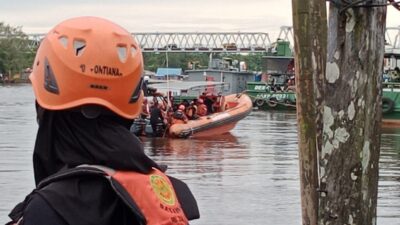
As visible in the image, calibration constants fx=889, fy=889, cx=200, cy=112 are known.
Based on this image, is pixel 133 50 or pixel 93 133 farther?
pixel 133 50

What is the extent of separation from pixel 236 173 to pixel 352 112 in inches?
544

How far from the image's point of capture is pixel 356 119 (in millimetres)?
4453

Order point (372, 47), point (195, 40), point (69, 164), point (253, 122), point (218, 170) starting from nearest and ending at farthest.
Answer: point (69, 164) < point (372, 47) < point (218, 170) < point (253, 122) < point (195, 40)

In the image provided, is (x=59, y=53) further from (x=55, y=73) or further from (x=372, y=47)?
(x=372, y=47)

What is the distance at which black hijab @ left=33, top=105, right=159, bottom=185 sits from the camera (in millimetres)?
2191

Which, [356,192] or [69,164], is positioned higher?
[69,164]

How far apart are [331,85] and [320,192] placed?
1.90ft

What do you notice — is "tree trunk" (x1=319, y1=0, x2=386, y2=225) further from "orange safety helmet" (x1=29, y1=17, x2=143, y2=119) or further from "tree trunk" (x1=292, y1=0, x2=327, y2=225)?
"orange safety helmet" (x1=29, y1=17, x2=143, y2=119)

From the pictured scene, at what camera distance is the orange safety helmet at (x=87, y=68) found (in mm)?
2205

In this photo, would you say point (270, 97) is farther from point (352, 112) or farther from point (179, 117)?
point (352, 112)

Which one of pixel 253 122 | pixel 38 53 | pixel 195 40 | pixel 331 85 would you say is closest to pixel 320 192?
pixel 331 85

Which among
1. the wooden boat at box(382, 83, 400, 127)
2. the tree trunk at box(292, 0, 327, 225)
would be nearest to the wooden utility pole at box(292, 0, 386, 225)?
the tree trunk at box(292, 0, 327, 225)

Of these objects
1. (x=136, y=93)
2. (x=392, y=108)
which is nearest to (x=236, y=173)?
(x=136, y=93)

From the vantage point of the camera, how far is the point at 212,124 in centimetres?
2873
